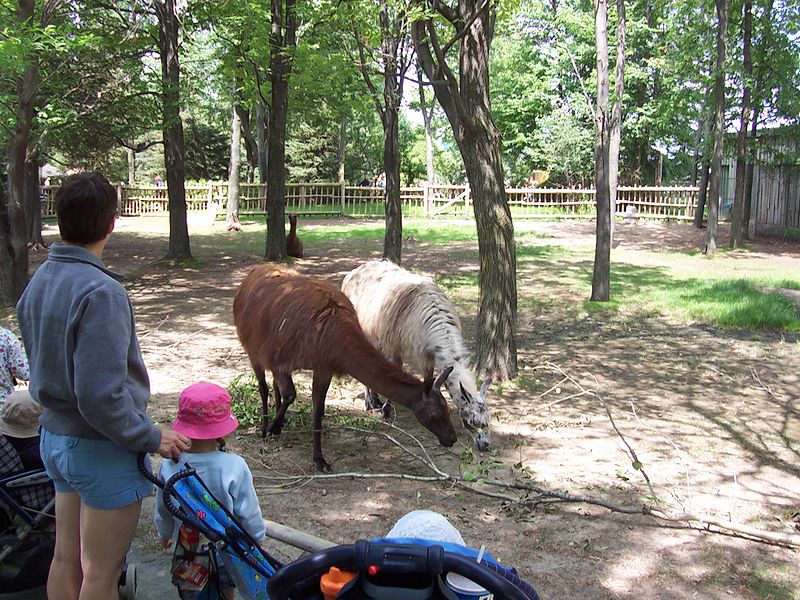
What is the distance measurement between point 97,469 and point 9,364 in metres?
1.53

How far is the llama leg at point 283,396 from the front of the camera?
5590 millimetres

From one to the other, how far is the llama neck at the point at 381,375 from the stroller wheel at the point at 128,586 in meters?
2.31

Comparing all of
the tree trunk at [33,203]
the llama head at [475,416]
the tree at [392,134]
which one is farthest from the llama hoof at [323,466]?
the tree trunk at [33,203]

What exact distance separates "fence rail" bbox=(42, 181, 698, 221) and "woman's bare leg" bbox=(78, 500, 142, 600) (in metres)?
26.7

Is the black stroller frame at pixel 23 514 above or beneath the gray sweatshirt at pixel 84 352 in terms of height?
beneath

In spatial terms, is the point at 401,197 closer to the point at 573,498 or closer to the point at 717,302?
the point at 717,302

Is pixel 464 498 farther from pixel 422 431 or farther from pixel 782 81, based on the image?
pixel 782 81

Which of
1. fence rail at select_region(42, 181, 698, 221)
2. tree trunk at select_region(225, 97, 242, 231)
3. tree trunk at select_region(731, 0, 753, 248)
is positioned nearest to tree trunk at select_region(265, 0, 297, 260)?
tree trunk at select_region(225, 97, 242, 231)

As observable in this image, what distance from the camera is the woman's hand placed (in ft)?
7.93

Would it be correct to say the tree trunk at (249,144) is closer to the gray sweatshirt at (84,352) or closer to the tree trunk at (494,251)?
the tree trunk at (494,251)

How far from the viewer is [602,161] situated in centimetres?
1129

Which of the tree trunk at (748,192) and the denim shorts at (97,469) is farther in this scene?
the tree trunk at (748,192)

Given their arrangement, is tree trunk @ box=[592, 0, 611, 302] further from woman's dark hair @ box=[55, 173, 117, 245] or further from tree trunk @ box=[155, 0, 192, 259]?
woman's dark hair @ box=[55, 173, 117, 245]

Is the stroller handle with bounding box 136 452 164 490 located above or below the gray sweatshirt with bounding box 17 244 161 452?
below
